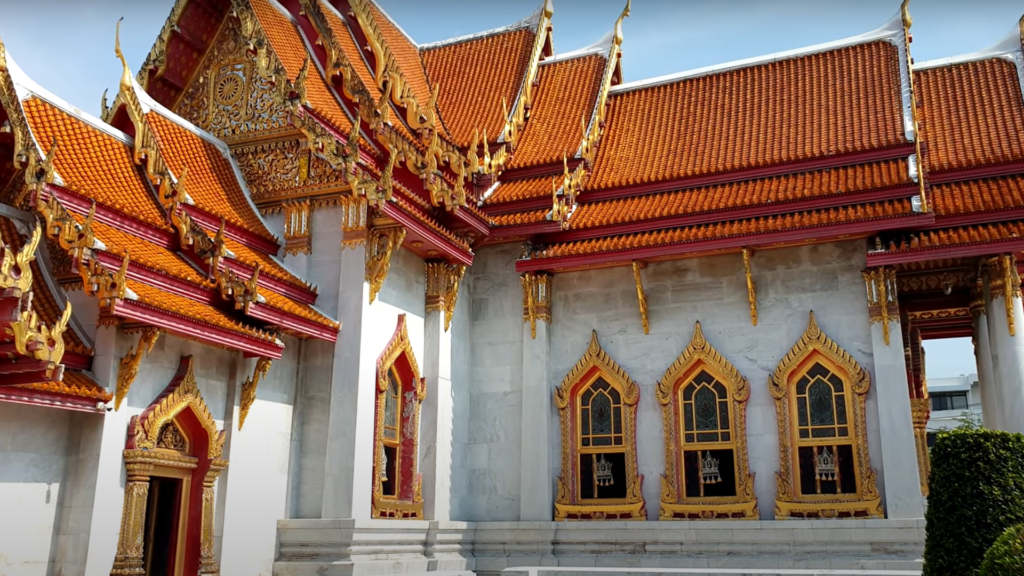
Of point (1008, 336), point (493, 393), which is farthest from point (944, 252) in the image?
point (493, 393)

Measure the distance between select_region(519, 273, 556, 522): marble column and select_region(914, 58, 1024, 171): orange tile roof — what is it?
5278mm

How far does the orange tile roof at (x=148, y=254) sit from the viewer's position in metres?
8.63

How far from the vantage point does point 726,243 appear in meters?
11.7

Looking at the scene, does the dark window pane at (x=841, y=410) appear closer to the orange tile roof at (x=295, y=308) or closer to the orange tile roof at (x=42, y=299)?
the orange tile roof at (x=295, y=308)

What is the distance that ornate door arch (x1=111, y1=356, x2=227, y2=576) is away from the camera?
28.1 feet

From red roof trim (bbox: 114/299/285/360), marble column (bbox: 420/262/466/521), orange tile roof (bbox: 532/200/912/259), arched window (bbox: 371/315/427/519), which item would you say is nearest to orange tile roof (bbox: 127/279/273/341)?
red roof trim (bbox: 114/299/285/360)

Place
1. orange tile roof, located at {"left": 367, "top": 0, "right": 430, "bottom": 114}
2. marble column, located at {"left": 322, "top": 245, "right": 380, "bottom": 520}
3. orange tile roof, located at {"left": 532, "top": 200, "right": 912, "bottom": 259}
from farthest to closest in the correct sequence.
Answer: orange tile roof, located at {"left": 367, "top": 0, "right": 430, "bottom": 114}
orange tile roof, located at {"left": 532, "top": 200, "right": 912, "bottom": 259}
marble column, located at {"left": 322, "top": 245, "right": 380, "bottom": 520}

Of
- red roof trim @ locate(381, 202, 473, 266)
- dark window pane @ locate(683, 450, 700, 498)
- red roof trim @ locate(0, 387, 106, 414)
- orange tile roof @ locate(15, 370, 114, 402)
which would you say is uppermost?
red roof trim @ locate(381, 202, 473, 266)

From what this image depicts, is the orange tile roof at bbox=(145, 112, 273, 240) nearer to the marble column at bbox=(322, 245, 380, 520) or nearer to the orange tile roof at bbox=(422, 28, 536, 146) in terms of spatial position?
the marble column at bbox=(322, 245, 380, 520)

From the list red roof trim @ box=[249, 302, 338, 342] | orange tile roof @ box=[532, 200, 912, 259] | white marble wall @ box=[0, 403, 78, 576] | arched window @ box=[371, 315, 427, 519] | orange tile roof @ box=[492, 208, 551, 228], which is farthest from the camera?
orange tile roof @ box=[492, 208, 551, 228]

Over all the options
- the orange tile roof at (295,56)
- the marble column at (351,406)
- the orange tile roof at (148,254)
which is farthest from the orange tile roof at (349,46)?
the orange tile roof at (148,254)

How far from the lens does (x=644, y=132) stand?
49.3 ft

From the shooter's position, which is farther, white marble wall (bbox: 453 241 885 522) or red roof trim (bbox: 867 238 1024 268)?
white marble wall (bbox: 453 241 885 522)

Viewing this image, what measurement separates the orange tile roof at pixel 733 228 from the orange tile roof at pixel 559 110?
6.72 ft
